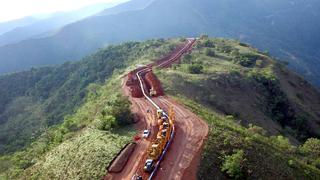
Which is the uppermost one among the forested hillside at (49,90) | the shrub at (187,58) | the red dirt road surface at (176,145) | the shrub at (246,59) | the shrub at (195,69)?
the red dirt road surface at (176,145)

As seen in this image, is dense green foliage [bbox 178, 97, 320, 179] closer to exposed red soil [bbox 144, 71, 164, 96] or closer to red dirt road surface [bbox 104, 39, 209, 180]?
red dirt road surface [bbox 104, 39, 209, 180]

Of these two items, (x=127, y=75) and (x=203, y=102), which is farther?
(x=127, y=75)

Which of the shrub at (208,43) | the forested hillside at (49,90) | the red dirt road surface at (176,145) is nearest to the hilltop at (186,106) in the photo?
the forested hillside at (49,90)

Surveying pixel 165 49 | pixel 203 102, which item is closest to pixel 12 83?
pixel 165 49

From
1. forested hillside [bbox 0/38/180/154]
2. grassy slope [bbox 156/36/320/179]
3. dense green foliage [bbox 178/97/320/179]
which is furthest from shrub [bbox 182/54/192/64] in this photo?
dense green foliage [bbox 178/97/320/179]

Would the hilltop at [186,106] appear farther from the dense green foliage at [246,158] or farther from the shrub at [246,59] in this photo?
the shrub at [246,59]

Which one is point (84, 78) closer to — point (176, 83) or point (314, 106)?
point (176, 83)

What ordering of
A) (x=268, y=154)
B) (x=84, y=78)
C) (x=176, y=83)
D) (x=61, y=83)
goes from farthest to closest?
1. (x=61, y=83)
2. (x=84, y=78)
3. (x=176, y=83)
4. (x=268, y=154)
